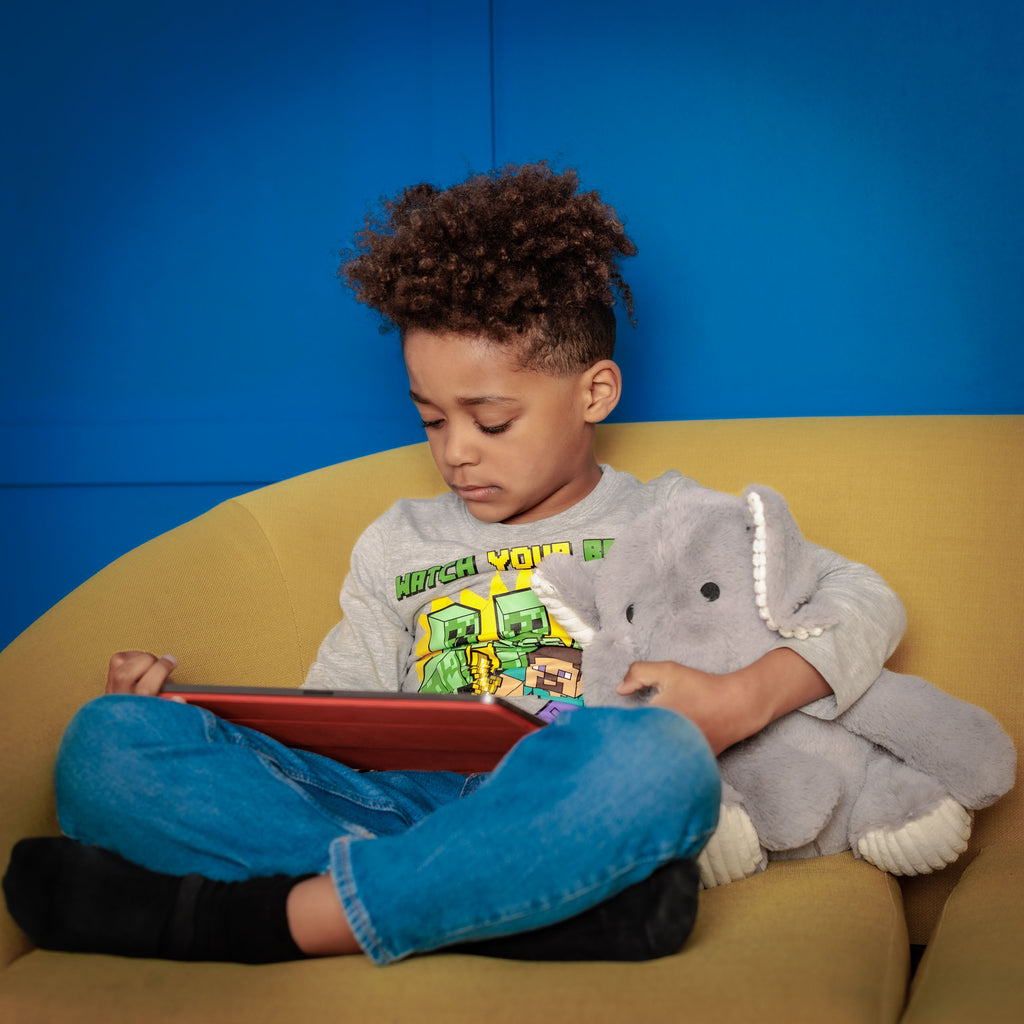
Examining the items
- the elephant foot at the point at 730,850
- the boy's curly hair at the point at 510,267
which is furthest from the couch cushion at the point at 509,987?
the boy's curly hair at the point at 510,267

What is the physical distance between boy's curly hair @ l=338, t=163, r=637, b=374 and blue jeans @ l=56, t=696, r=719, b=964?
2.04ft

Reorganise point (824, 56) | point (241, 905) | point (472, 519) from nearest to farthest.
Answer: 1. point (241, 905)
2. point (472, 519)
3. point (824, 56)

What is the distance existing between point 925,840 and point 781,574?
302mm

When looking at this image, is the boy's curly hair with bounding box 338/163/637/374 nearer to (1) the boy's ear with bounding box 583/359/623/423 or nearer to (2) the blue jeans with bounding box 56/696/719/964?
(1) the boy's ear with bounding box 583/359/623/423

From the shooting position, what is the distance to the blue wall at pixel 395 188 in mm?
1594

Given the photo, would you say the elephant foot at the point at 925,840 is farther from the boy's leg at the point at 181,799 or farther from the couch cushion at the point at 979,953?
the boy's leg at the point at 181,799

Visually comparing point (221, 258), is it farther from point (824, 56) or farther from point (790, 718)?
point (790, 718)

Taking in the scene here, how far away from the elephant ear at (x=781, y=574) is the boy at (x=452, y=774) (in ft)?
0.08

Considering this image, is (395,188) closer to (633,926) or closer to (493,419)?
(493,419)

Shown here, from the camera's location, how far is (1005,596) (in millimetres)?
1227

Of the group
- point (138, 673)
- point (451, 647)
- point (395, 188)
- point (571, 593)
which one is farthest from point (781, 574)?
point (395, 188)

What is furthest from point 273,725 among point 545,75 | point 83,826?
point 545,75

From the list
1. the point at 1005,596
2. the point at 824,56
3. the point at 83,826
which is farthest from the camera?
the point at 824,56

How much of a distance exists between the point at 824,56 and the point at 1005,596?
3.13ft
